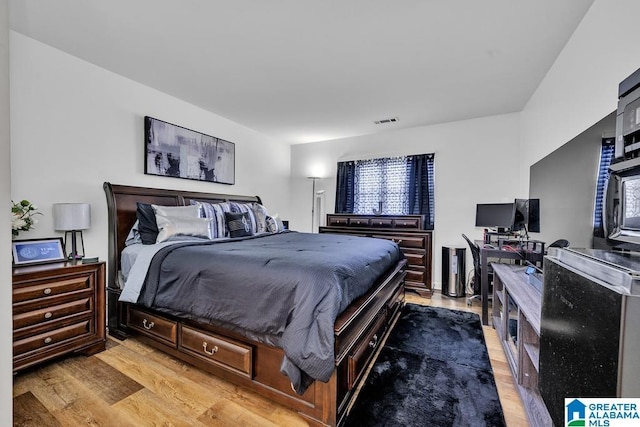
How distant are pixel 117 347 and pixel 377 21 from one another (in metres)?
3.30

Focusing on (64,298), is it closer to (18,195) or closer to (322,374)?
(18,195)

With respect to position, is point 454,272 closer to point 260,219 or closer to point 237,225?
point 260,219

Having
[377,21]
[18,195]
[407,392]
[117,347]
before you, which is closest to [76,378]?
[117,347]

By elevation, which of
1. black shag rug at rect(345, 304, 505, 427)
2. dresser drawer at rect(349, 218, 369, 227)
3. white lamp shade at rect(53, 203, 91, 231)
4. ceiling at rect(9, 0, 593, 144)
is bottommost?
black shag rug at rect(345, 304, 505, 427)

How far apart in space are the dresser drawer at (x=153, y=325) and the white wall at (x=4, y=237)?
1293mm

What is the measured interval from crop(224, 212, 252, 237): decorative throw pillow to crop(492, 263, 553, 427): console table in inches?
103

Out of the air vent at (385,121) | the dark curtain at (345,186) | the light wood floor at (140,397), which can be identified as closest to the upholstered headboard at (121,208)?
the light wood floor at (140,397)

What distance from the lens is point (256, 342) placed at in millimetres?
1666

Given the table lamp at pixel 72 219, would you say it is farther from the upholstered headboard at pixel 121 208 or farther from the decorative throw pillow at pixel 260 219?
the decorative throw pillow at pixel 260 219

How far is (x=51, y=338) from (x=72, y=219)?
90 cm

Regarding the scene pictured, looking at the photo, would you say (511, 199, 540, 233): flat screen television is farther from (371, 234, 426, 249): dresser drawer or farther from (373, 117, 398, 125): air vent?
(373, 117, 398, 125): air vent

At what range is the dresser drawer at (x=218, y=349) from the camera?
1.69m

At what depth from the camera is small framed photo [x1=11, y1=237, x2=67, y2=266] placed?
1991 mm

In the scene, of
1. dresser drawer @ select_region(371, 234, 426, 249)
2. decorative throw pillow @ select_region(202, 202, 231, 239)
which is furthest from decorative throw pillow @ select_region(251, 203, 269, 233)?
dresser drawer @ select_region(371, 234, 426, 249)
